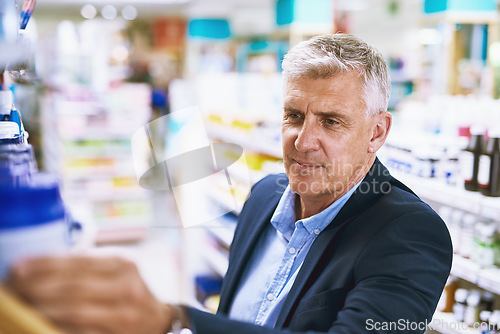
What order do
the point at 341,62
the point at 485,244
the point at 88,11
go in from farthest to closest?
the point at 88,11
the point at 485,244
the point at 341,62

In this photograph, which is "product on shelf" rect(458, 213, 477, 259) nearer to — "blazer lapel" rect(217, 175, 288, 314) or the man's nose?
"blazer lapel" rect(217, 175, 288, 314)

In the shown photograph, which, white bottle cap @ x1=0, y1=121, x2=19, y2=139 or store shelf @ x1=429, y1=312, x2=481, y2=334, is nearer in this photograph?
white bottle cap @ x1=0, y1=121, x2=19, y2=139

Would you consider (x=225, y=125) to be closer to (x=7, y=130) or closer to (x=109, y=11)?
(x=7, y=130)

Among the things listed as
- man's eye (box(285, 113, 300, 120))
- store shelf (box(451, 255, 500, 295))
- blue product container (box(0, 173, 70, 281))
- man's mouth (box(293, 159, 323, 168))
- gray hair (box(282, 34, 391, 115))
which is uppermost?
gray hair (box(282, 34, 391, 115))

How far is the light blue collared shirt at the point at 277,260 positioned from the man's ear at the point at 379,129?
0.15 metres

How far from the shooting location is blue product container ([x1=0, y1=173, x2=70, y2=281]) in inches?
23.2

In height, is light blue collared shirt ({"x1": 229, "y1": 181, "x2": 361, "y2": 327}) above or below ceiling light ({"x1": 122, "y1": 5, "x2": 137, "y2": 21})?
below

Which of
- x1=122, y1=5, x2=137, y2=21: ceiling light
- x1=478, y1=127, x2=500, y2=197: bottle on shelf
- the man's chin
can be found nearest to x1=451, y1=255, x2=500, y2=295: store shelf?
x1=478, y1=127, x2=500, y2=197: bottle on shelf

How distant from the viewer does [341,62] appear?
1.46 meters

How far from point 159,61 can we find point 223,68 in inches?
188

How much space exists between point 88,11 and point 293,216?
15320 mm

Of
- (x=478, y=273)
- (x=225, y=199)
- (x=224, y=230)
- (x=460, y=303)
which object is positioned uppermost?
(x=478, y=273)

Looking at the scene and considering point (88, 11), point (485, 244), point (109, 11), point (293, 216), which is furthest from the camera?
point (88, 11)

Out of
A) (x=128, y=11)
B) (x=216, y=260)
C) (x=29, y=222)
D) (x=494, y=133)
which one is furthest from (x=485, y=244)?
(x=128, y=11)
